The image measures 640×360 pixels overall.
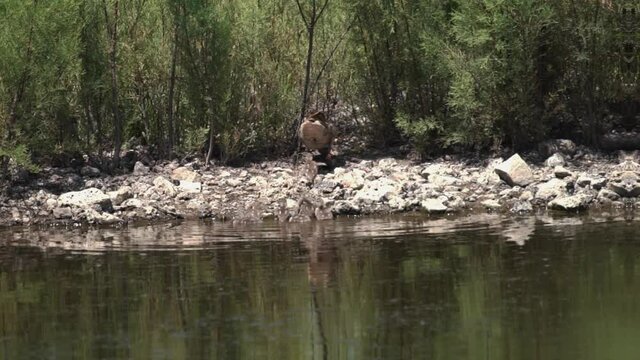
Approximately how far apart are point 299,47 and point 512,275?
28.4 ft

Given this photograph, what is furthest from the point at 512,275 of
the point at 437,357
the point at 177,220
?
the point at 177,220

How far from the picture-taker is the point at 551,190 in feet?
53.2

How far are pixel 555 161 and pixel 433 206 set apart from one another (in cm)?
261

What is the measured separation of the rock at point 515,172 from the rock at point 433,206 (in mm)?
1303

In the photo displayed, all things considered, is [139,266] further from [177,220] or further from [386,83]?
[386,83]

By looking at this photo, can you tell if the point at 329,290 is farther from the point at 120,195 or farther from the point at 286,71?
the point at 286,71

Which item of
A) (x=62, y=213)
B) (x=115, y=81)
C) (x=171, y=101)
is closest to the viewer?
(x=62, y=213)

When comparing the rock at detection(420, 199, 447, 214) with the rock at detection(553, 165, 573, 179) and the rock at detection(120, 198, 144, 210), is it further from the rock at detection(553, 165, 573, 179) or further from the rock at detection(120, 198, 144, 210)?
the rock at detection(120, 198, 144, 210)

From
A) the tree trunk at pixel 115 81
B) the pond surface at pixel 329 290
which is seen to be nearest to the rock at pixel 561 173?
the pond surface at pixel 329 290

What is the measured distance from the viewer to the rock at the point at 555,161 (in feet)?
57.6

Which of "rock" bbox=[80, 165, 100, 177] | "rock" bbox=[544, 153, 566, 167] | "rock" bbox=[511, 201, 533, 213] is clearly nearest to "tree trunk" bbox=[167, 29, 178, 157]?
"rock" bbox=[80, 165, 100, 177]

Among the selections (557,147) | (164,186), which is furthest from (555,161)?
(164,186)

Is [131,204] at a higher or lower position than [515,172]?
lower

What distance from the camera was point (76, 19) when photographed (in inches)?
697
